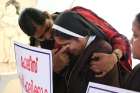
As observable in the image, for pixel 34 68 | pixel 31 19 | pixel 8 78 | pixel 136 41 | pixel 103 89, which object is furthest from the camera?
pixel 8 78

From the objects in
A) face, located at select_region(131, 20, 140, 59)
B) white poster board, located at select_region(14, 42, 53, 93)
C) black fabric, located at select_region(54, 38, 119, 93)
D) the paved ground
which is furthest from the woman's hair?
the paved ground

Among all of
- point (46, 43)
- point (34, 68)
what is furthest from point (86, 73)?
point (46, 43)

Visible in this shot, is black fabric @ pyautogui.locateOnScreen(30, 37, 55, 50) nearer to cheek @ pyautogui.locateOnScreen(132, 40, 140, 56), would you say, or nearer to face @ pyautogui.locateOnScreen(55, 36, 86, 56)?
face @ pyautogui.locateOnScreen(55, 36, 86, 56)

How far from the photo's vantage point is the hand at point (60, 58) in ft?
3.61

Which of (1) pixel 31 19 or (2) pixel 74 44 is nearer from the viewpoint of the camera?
(2) pixel 74 44

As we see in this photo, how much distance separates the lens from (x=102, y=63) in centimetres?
100

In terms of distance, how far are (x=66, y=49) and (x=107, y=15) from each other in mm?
801

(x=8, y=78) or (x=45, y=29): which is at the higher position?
(x=45, y=29)

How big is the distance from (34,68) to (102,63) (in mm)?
253

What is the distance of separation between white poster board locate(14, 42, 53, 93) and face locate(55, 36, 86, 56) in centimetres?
10

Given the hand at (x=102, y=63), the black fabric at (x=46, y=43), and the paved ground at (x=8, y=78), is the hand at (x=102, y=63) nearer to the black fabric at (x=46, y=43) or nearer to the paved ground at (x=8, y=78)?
the black fabric at (x=46, y=43)

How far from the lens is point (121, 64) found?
1109 millimetres

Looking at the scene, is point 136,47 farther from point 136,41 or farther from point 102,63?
point 102,63

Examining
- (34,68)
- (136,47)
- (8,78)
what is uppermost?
(136,47)
